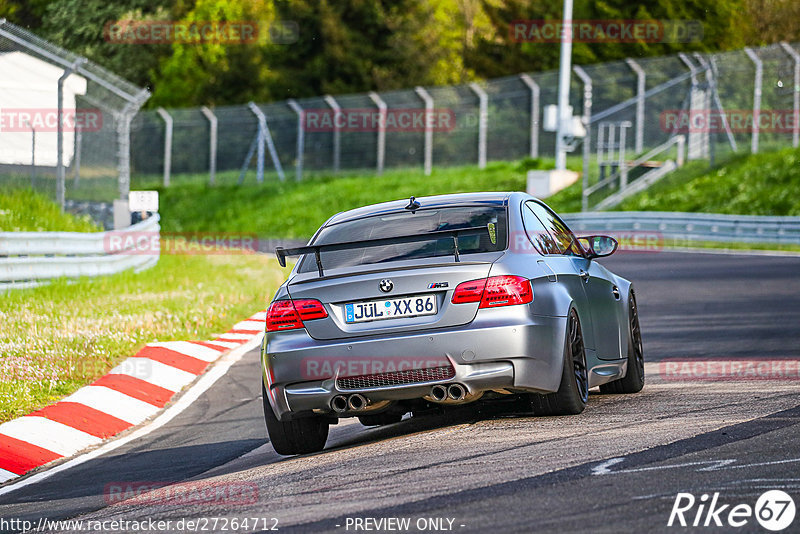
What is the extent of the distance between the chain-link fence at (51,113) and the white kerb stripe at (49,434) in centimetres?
1020

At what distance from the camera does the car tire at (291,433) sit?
8016 millimetres

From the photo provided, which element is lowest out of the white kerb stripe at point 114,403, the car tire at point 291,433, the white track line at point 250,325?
the white track line at point 250,325

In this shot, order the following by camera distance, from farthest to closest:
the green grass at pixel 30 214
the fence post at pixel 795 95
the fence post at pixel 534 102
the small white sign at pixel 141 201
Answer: the fence post at pixel 534 102 → the fence post at pixel 795 95 → the small white sign at pixel 141 201 → the green grass at pixel 30 214

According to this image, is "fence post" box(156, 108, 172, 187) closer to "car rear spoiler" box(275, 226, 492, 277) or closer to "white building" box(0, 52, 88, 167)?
"white building" box(0, 52, 88, 167)

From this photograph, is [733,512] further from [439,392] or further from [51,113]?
[51,113]

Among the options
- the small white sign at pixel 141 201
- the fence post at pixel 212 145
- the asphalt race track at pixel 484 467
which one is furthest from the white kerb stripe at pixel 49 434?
the fence post at pixel 212 145

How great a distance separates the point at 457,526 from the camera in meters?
5.44

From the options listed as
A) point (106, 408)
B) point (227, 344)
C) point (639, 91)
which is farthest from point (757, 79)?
point (106, 408)

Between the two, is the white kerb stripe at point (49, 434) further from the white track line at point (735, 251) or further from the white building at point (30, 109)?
the white track line at point (735, 251)

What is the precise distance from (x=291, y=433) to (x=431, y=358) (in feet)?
3.60

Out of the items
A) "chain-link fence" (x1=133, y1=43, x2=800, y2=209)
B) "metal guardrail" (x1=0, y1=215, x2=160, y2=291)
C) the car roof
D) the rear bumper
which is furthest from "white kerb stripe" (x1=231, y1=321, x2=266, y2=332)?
"chain-link fence" (x1=133, y1=43, x2=800, y2=209)

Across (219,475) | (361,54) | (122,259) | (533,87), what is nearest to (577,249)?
(219,475)

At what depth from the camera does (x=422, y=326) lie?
7.50m

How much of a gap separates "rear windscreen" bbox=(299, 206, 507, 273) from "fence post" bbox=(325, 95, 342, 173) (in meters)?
35.8
